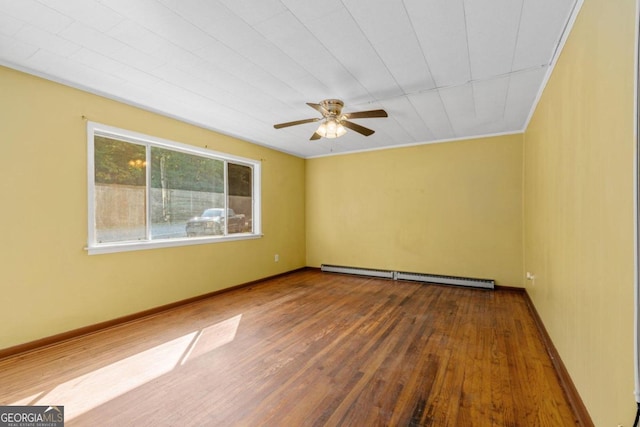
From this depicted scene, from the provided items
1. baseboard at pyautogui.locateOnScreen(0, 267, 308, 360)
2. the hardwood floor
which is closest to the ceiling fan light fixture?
the hardwood floor

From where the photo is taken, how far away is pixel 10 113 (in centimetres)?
237

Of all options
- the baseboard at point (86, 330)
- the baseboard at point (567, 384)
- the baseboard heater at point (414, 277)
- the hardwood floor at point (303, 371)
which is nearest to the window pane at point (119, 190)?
the baseboard at point (86, 330)

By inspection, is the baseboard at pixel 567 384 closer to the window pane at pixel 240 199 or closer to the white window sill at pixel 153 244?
the white window sill at pixel 153 244

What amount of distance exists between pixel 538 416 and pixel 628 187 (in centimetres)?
142

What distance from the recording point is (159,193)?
11.7 ft

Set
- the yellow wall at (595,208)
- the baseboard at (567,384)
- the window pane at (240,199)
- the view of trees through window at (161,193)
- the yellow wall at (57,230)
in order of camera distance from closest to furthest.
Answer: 1. the yellow wall at (595,208)
2. the baseboard at (567,384)
3. the yellow wall at (57,230)
4. the view of trees through window at (161,193)
5. the window pane at (240,199)

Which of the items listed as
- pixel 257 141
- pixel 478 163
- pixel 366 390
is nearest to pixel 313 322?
pixel 366 390

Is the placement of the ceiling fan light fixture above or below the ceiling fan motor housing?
below

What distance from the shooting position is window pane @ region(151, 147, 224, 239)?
355 cm

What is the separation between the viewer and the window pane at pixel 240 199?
4.60 metres

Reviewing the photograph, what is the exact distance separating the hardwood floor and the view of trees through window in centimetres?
111

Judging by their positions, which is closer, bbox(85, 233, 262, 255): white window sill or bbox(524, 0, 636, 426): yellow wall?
bbox(524, 0, 636, 426): yellow wall

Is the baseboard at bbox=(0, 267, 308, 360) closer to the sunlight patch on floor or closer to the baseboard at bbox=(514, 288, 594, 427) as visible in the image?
the sunlight patch on floor
